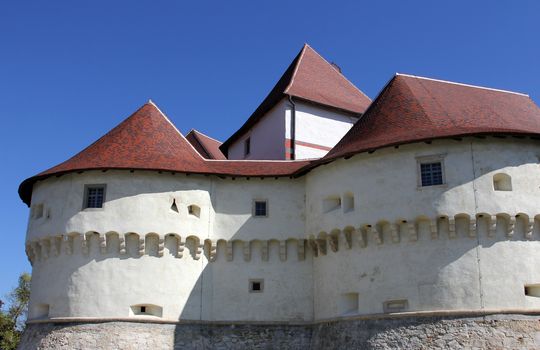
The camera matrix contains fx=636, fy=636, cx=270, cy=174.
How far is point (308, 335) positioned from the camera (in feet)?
67.4

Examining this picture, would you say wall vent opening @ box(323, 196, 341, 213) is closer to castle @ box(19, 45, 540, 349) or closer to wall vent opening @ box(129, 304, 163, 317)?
castle @ box(19, 45, 540, 349)

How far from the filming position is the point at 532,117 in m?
21.1

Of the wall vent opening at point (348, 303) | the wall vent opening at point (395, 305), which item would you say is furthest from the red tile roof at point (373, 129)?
the wall vent opening at point (395, 305)

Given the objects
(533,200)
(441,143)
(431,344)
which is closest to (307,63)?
(441,143)

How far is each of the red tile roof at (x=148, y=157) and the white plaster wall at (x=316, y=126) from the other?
141 inches

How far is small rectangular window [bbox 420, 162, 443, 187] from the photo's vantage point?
717 inches

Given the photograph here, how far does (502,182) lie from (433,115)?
3033 mm

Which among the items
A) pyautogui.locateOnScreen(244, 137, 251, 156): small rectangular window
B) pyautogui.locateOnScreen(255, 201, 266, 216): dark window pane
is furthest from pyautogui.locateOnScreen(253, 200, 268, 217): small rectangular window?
pyautogui.locateOnScreen(244, 137, 251, 156): small rectangular window

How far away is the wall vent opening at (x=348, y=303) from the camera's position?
1927 centimetres

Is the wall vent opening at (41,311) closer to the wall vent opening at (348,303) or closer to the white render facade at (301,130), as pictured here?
the wall vent opening at (348,303)

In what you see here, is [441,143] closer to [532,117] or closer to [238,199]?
[532,117]

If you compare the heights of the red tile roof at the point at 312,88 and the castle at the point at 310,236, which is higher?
the red tile roof at the point at 312,88

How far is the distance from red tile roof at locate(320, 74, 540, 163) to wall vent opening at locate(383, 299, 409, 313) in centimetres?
449

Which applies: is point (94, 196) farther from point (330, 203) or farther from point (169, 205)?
point (330, 203)
